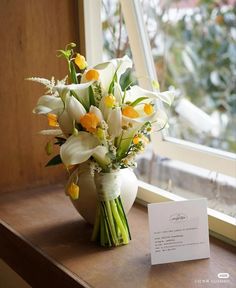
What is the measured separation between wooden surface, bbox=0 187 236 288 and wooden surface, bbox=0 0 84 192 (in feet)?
0.59

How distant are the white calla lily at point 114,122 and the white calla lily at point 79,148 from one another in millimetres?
53

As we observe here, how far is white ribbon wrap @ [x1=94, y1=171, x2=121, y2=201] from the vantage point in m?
1.33

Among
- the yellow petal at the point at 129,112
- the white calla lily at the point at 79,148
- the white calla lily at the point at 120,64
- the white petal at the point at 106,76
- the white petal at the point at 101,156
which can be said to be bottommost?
the white petal at the point at 101,156

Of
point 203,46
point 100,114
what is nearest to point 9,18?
point 100,114

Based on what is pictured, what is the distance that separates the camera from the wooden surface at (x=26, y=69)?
181 cm

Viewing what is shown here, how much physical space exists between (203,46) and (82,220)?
148cm

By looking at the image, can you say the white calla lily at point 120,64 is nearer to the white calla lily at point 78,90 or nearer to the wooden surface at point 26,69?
the white calla lily at point 78,90

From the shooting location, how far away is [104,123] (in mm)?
1220

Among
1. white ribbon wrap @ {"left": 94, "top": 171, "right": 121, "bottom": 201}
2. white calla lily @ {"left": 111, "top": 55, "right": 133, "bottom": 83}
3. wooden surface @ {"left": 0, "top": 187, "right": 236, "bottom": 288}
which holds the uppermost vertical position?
white calla lily @ {"left": 111, "top": 55, "right": 133, "bottom": 83}

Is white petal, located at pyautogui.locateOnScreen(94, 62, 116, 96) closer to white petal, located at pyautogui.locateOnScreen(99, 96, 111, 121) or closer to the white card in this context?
white petal, located at pyautogui.locateOnScreen(99, 96, 111, 121)

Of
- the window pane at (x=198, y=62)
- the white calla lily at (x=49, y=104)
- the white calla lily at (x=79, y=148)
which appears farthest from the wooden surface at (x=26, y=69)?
the white calla lily at (x=79, y=148)

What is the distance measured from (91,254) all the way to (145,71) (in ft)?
2.87

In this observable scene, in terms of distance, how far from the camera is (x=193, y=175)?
9.71 ft

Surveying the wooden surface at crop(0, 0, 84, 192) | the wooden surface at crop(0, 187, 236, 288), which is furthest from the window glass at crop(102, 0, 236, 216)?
the wooden surface at crop(0, 187, 236, 288)
